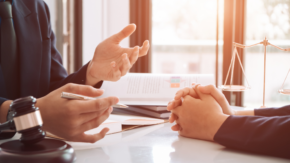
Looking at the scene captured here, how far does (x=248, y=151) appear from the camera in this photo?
1.88 ft

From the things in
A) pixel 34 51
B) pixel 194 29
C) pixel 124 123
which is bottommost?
pixel 124 123

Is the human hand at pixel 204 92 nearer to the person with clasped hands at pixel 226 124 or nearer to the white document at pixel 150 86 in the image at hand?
the person with clasped hands at pixel 226 124

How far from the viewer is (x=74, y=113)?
0.55 meters

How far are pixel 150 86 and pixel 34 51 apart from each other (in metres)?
0.49

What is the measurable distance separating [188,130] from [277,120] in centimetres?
21

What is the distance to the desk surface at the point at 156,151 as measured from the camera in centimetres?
52

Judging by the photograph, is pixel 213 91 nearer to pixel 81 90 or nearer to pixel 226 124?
pixel 226 124

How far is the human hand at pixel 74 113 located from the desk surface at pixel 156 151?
45 millimetres

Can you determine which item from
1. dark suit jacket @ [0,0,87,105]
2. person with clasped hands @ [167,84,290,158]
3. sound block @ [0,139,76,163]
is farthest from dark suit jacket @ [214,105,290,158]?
dark suit jacket @ [0,0,87,105]

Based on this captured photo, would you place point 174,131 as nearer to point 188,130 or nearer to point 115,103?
point 188,130

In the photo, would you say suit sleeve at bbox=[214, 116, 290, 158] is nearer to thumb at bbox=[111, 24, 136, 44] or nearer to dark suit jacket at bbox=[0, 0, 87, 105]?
thumb at bbox=[111, 24, 136, 44]

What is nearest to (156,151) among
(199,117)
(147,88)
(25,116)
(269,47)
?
(199,117)

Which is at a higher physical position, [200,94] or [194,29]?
[194,29]

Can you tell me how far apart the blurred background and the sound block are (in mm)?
1380
